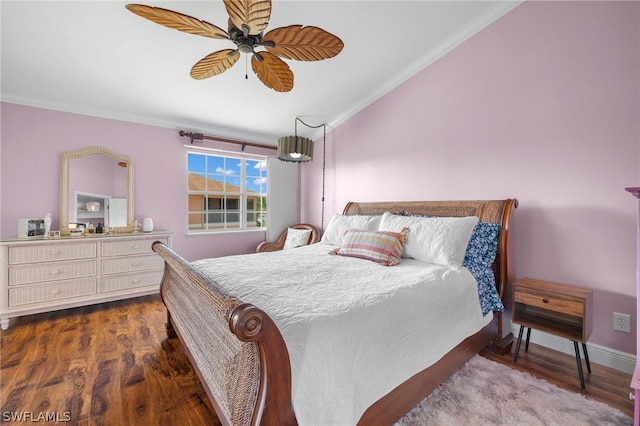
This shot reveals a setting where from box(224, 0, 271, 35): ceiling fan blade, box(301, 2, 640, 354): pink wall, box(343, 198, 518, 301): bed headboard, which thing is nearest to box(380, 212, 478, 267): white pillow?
box(343, 198, 518, 301): bed headboard

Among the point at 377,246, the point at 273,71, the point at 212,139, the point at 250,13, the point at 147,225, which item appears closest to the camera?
the point at 250,13

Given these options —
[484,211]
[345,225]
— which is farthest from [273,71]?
[484,211]

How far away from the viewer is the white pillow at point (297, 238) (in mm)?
4055

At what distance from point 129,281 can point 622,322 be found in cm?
451

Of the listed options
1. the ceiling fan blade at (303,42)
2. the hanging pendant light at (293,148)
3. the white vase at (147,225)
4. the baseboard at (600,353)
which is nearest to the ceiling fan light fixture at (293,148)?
the hanging pendant light at (293,148)

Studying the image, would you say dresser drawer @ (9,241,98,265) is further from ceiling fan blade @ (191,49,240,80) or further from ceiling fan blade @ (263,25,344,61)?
ceiling fan blade @ (263,25,344,61)

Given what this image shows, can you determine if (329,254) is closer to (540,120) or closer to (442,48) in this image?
(540,120)

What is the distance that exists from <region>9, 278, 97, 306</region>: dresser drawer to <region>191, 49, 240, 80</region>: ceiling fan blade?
2.59 meters

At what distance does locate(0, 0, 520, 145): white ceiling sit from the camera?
6.48 ft

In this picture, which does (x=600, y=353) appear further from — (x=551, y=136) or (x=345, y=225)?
(x=345, y=225)

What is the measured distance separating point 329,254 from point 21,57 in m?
3.25

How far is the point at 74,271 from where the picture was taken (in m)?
2.79

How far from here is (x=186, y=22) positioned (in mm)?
1458

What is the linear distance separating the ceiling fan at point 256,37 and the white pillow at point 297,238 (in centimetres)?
244
